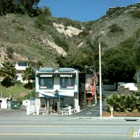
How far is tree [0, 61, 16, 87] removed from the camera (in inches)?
2569

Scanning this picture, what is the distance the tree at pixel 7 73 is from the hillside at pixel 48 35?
56.3 ft

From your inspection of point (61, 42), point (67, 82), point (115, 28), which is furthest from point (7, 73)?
point (115, 28)

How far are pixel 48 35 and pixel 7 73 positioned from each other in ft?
148

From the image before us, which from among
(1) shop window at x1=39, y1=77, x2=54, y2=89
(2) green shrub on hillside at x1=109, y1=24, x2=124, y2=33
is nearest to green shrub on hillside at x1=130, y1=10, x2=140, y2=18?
(2) green shrub on hillside at x1=109, y1=24, x2=124, y2=33

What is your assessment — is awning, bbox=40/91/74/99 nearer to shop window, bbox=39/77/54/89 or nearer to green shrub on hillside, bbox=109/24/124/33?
shop window, bbox=39/77/54/89

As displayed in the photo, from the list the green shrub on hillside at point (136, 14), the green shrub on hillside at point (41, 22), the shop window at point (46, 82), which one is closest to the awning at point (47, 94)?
the shop window at point (46, 82)

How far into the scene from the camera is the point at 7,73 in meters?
65.2

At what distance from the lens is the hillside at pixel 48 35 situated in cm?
8744

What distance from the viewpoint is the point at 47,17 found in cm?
Answer: 12550

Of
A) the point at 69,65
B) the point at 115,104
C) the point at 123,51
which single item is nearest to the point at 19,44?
the point at 69,65

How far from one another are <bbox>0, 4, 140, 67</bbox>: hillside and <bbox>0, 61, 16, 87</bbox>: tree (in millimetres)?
17146

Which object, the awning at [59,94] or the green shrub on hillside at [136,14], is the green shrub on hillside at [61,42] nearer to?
the green shrub on hillside at [136,14]

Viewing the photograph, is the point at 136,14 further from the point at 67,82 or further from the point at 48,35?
the point at 67,82

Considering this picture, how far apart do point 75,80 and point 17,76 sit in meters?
24.8
